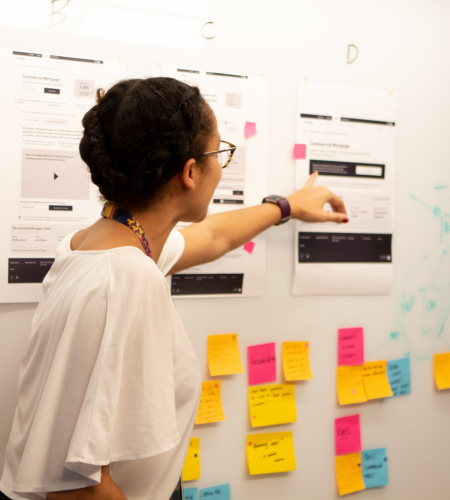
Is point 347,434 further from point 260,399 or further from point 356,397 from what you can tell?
point 260,399

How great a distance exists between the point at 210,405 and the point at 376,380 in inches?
20.1

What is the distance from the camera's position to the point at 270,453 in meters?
1.18

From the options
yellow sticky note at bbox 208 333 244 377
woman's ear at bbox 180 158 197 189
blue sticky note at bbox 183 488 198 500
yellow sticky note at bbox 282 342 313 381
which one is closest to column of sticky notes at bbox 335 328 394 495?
yellow sticky note at bbox 282 342 313 381

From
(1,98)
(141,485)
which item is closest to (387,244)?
Answer: (141,485)

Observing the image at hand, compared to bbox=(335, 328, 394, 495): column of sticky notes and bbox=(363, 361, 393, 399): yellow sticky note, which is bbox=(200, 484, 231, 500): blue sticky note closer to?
bbox=(335, 328, 394, 495): column of sticky notes

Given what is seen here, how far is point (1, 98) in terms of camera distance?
0.95 meters

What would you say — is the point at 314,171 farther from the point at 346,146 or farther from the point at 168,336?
the point at 168,336

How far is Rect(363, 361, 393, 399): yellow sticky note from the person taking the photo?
1261mm

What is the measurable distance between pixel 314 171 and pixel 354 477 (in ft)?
2.97

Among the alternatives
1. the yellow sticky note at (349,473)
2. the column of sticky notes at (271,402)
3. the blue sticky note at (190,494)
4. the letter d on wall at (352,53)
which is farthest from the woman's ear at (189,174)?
the yellow sticky note at (349,473)

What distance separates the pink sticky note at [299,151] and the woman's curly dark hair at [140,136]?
513 millimetres

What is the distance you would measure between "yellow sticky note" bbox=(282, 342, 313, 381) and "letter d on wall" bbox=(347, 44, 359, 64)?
81cm

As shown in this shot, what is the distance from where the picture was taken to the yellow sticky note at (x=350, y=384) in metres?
1.24

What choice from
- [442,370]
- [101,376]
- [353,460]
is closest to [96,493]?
[101,376]
